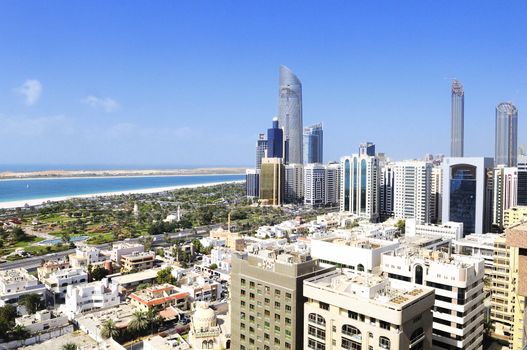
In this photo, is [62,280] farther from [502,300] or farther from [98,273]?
[502,300]

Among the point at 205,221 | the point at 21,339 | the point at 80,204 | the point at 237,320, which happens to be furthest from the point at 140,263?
the point at 80,204

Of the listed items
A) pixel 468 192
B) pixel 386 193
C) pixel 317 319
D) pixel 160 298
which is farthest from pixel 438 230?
pixel 317 319

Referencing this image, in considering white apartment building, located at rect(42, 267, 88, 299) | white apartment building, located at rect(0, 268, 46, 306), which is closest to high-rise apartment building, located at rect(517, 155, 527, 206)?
white apartment building, located at rect(42, 267, 88, 299)

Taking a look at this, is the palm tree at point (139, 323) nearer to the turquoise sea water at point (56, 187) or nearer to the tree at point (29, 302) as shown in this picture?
the tree at point (29, 302)

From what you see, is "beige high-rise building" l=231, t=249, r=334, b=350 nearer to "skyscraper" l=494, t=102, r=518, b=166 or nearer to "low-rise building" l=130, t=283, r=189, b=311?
"low-rise building" l=130, t=283, r=189, b=311

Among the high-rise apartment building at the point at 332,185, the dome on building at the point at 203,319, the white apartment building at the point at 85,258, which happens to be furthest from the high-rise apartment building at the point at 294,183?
the dome on building at the point at 203,319
